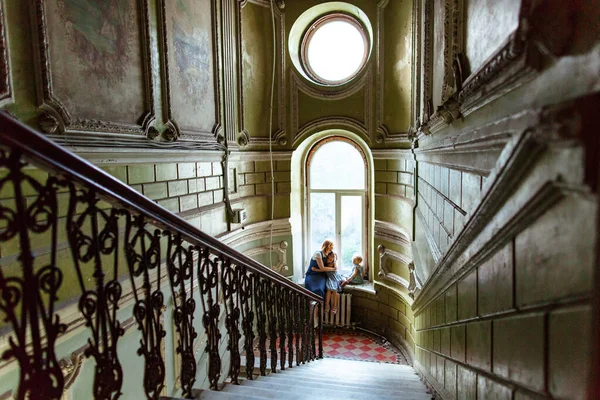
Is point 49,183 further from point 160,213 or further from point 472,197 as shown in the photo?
point 472,197

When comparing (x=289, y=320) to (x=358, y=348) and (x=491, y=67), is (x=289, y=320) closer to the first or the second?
(x=491, y=67)

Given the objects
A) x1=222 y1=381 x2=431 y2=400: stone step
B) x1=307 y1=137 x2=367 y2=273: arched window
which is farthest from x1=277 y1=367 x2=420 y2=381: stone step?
x1=307 y1=137 x2=367 y2=273: arched window

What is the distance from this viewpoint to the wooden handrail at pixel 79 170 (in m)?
1.00

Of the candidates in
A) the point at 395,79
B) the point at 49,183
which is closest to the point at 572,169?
the point at 49,183

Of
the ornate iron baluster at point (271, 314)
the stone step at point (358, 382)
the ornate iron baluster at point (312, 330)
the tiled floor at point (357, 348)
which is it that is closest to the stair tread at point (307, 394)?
the stone step at point (358, 382)

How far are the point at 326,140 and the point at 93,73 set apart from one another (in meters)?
4.48

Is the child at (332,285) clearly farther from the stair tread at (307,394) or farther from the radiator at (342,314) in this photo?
the stair tread at (307,394)

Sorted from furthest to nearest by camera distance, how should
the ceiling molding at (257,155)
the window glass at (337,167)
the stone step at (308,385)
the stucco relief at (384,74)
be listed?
the window glass at (337,167) < the ceiling molding at (257,155) < the stucco relief at (384,74) < the stone step at (308,385)

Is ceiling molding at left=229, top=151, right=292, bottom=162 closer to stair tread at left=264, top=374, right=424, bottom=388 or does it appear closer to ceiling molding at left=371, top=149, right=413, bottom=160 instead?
ceiling molding at left=371, top=149, right=413, bottom=160

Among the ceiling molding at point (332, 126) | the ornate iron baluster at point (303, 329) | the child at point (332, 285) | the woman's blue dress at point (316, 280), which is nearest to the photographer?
the ornate iron baluster at point (303, 329)

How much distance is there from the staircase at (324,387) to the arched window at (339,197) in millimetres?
3413

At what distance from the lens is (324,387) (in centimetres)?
270

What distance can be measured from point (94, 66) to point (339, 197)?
487cm

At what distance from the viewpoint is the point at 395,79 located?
5957 mm
